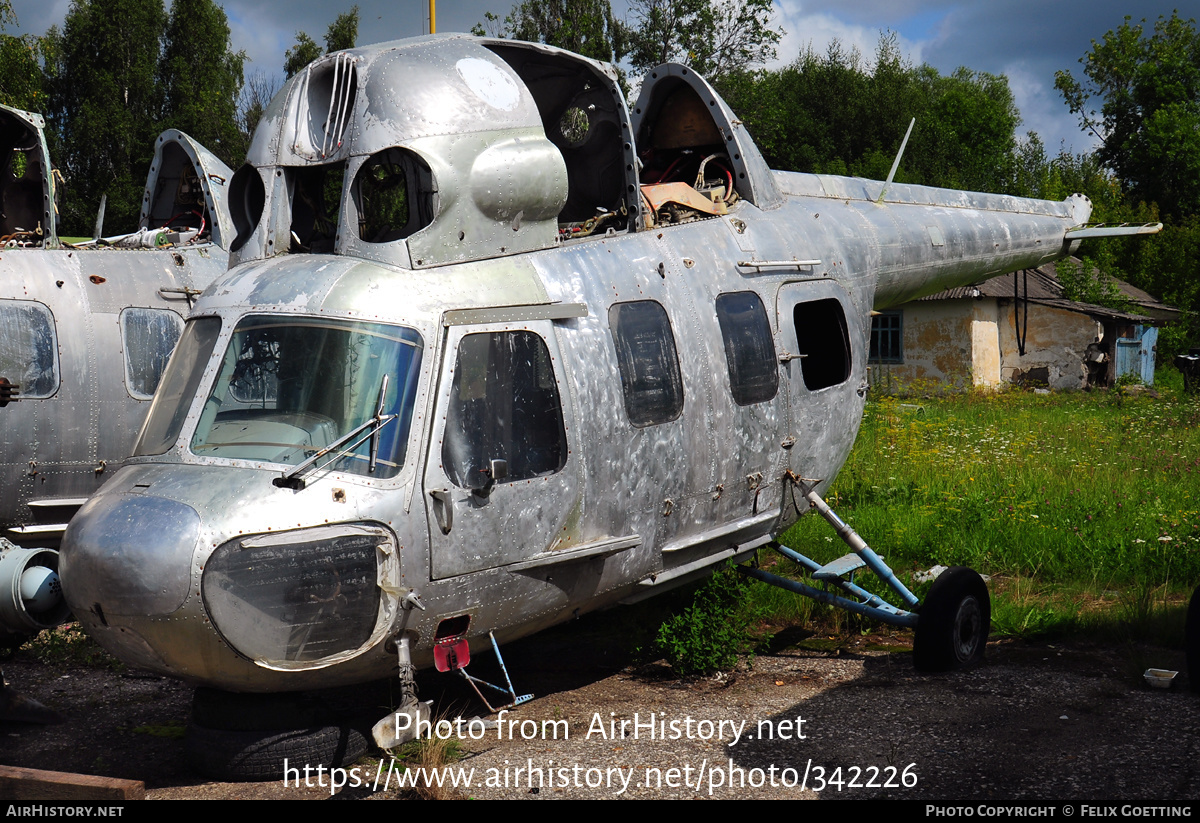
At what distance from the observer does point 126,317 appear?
853 centimetres

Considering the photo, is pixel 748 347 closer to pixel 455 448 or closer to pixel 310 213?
pixel 455 448

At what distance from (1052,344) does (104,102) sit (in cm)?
3098

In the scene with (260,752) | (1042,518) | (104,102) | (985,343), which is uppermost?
(104,102)

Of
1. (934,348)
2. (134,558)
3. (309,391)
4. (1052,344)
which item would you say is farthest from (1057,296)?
(134,558)

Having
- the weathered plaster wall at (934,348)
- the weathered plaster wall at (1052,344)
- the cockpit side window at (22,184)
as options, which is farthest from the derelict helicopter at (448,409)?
the weathered plaster wall at (1052,344)

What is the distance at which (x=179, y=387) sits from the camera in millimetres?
5129

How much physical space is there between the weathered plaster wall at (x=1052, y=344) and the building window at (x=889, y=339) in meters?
2.53

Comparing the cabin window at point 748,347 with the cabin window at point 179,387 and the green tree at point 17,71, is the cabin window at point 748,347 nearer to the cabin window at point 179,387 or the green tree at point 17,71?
the cabin window at point 179,387

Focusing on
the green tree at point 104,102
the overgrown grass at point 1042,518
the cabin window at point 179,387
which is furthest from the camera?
the green tree at point 104,102

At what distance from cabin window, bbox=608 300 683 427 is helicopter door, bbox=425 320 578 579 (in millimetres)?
506

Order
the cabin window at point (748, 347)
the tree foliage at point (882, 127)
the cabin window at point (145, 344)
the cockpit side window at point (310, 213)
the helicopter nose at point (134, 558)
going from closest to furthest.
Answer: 1. the helicopter nose at point (134, 558)
2. the cockpit side window at point (310, 213)
3. the cabin window at point (748, 347)
4. the cabin window at point (145, 344)
5. the tree foliage at point (882, 127)

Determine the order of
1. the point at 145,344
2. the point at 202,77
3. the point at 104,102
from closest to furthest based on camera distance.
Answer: the point at 145,344 < the point at 104,102 < the point at 202,77

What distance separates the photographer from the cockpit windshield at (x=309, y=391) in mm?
4723

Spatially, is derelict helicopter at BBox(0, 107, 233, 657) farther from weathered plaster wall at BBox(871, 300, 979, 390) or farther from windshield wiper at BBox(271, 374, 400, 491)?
weathered plaster wall at BBox(871, 300, 979, 390)
